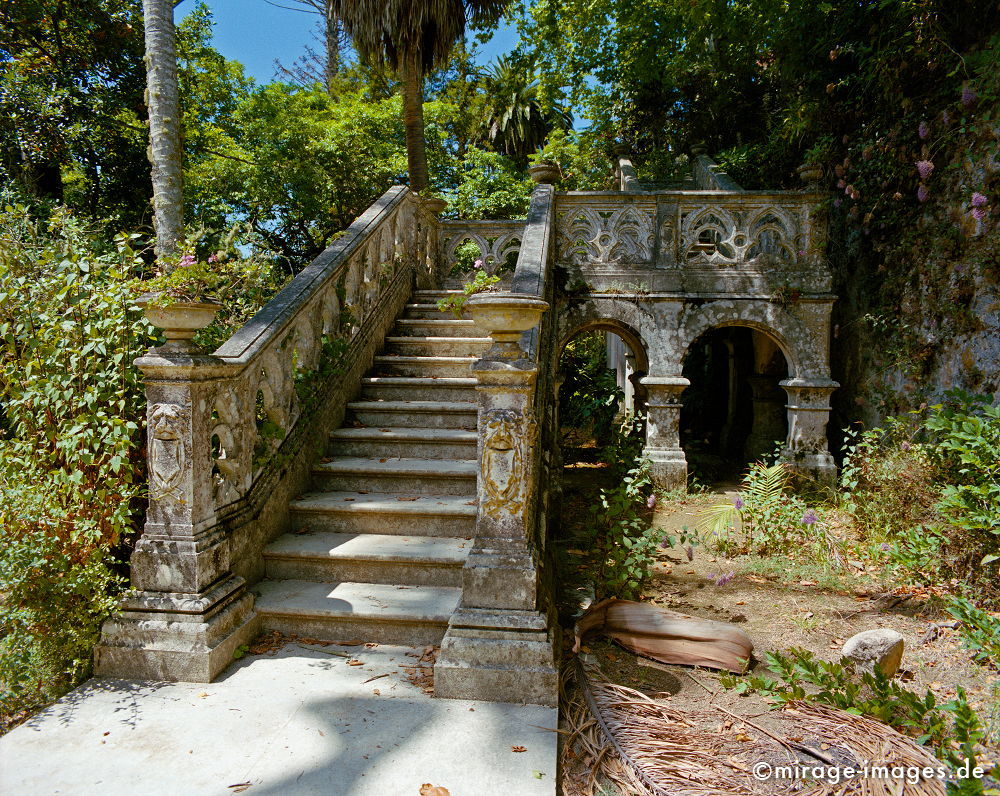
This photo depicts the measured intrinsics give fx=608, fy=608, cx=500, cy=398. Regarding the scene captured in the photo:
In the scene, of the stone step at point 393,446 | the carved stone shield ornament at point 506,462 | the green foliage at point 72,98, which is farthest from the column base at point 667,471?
the green foliage at point 72,98

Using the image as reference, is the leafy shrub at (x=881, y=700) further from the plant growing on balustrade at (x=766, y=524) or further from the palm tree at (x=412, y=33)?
the palm tree at (x=412, y=33)

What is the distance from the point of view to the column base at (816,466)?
7047mm

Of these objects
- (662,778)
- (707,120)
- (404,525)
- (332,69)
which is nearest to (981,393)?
(662,778)

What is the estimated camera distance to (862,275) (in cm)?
696

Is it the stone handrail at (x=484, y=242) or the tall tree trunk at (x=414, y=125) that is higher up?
the tall tree trunk at (x=414, y=125)

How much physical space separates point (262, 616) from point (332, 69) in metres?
21.4

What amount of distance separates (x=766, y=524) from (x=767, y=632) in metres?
1.57

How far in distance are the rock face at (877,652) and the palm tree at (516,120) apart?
810 inches

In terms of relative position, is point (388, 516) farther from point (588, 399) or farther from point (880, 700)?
point (588, 399)

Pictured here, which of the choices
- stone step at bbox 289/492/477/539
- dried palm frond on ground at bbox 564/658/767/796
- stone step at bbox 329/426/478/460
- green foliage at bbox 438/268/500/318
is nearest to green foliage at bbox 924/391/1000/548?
dried palm frond on ground at bbox 564/658/767/796

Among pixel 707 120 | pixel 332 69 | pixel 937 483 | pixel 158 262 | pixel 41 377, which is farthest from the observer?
pixel 332 69

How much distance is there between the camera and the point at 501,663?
9.48 feet

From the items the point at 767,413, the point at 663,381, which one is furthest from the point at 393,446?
the point at 767,413

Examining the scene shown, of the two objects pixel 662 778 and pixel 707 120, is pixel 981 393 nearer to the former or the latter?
pixel 662 778
